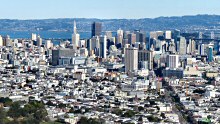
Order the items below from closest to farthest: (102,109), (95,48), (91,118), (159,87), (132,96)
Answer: (91,118)
(102,109)
(132,96)
(159,87)
(95,48)

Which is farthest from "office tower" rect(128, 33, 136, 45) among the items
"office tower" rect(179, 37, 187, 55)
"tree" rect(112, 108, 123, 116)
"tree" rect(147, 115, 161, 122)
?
"tree" rect(147, 115, 161, 122)

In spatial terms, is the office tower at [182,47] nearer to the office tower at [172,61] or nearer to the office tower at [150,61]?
the office tower at [172,61]

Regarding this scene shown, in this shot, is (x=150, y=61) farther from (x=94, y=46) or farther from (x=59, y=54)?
(x=94, y=46)

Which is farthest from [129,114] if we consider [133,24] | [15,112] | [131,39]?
[133,24]

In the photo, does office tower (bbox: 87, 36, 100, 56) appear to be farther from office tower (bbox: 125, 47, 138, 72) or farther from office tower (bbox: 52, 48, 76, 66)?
office tower (bbox: 125, 47, 138, 72)

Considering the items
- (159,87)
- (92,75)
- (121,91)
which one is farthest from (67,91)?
(92,75)

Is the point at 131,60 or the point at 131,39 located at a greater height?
the point at 131,39

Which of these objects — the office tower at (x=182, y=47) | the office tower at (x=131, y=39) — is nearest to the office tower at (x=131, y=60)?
the office tower at (x=182, y=47)

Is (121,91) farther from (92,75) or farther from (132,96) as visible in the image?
(92,75)
